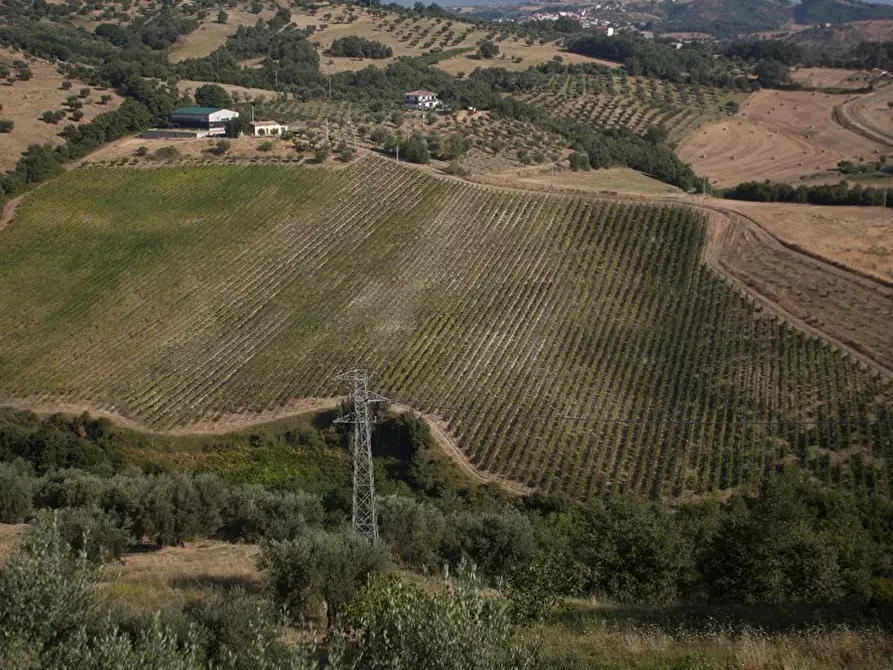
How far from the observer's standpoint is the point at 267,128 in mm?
79500

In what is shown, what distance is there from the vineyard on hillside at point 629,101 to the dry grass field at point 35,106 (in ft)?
169

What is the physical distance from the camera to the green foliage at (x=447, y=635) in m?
12.5

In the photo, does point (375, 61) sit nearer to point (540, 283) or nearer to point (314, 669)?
point (540, 283)

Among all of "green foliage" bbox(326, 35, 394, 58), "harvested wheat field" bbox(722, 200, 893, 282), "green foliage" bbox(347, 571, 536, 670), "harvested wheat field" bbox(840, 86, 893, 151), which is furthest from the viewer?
"green foliage" bbox(326, 35, 394, 58)

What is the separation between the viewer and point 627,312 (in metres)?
52.1

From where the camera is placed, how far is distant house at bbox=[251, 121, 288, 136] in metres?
78.9

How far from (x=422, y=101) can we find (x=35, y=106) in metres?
38.6

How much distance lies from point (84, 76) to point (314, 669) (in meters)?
90.7

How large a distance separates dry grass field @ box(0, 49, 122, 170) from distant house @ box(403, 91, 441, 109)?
30.4m

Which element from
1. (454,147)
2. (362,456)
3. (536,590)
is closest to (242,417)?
(362,456)

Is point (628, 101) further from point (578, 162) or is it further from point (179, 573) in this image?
point (179, 573)

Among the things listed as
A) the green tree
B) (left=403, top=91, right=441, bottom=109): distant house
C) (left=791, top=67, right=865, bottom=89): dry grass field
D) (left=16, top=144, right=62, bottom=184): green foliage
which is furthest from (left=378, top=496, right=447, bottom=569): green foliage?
(left=791, top=67, right=865, bottom=89): dry grass field

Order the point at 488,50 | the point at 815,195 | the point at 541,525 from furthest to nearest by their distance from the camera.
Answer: the point at 488,50 → the point at 815,195 → the point at 541,525

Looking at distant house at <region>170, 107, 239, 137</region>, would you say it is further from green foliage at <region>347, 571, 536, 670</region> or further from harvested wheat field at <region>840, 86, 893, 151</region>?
green foliage at <region>347, 571, 536, 670</region>
